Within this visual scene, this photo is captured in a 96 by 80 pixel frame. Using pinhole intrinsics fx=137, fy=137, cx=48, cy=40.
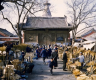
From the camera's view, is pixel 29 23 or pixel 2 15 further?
pixel 29 23

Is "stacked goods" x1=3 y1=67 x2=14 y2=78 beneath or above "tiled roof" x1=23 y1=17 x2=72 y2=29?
beneath

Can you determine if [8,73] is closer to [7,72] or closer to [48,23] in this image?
[7,72]

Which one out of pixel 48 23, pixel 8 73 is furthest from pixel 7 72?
pixel 48 23

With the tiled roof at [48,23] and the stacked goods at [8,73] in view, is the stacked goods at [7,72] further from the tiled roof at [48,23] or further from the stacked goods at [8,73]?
the tiled roof at [48,23]

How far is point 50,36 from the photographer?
29672 millimetres

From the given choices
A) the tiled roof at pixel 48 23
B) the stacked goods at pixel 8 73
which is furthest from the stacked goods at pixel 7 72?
the tiled roof at pixel 48 23

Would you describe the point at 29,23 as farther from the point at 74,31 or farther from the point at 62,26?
the point at 74,31

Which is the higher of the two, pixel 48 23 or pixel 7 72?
pixel 48 23

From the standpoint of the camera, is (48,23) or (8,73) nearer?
(8,73)

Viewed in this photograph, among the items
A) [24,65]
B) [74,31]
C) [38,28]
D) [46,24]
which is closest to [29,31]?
[38,28]

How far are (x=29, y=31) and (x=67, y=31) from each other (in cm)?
822

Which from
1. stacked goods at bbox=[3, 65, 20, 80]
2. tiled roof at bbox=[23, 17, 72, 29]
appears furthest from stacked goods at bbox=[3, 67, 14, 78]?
tiled roof at bbox=[23, 17, 72, 29]

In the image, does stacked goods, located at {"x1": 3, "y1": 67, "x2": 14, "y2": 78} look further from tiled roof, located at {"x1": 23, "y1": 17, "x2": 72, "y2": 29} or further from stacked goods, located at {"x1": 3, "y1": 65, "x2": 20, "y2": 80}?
tiled roof, located at {"x1": 23, "y1": 17, "x2": 72, "y2": 29}

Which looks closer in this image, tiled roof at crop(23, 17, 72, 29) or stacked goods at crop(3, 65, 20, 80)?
stacked goods at crop(3, 65, 20, 80)
